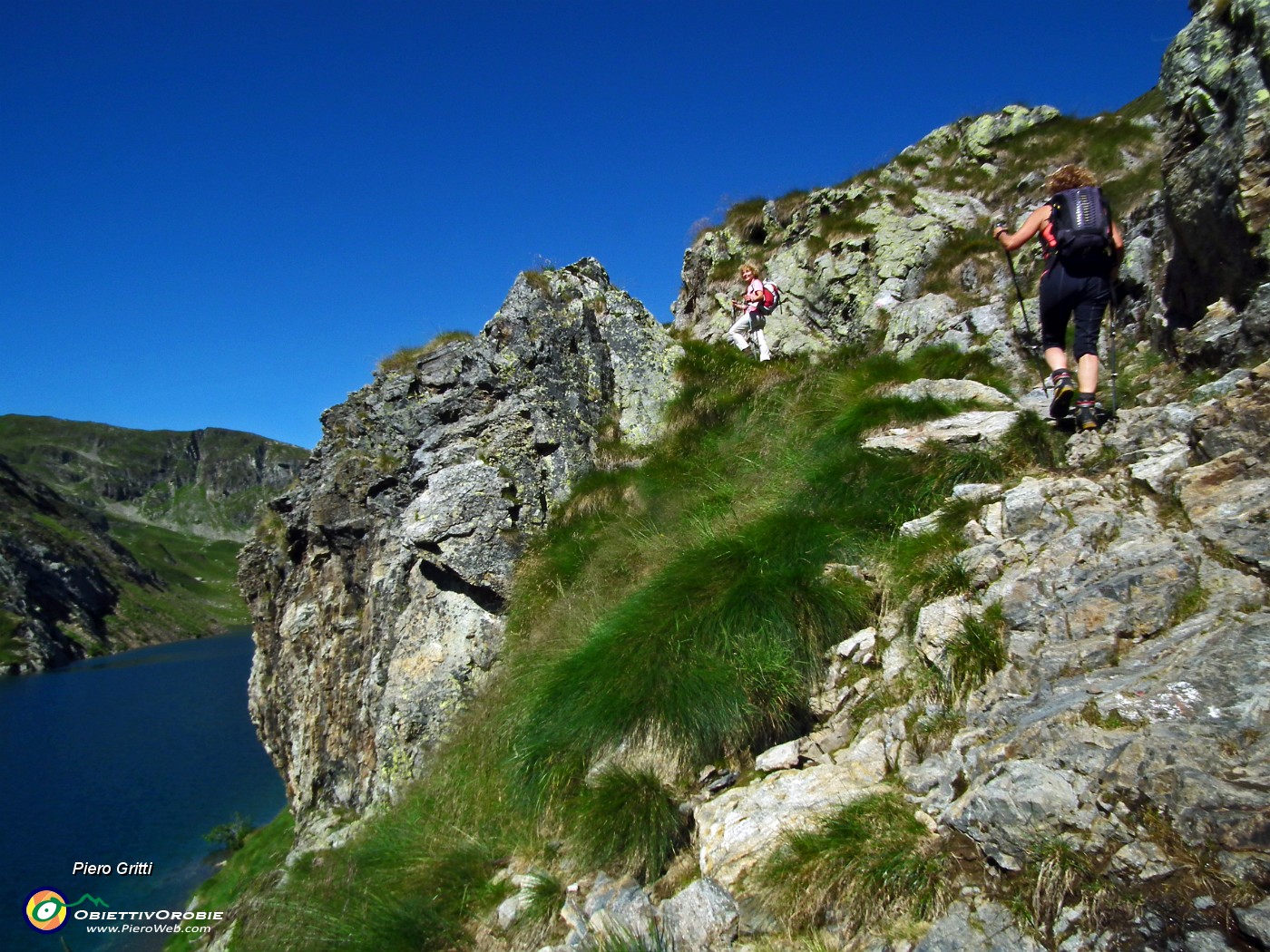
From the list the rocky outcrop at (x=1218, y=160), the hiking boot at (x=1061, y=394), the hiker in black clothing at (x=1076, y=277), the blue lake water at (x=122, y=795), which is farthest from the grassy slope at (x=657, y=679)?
the blue lake water at (x=122, y=795)

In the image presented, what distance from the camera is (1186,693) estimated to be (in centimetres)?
355

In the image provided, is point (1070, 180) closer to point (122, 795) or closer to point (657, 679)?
point (657, 679)

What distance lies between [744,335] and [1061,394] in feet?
28.7

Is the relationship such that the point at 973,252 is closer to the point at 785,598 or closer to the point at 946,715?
the point at 785,598

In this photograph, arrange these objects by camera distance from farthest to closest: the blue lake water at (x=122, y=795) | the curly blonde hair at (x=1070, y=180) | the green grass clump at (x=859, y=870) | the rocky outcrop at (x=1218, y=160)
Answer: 1. the blue lake water at (x=122, y=795)
2. the curly blonde hair at (x=1070, y=180)
3. the rocky outcrop at (x=1218, y=160)
4. the green grass clump at (x=859, y=870)

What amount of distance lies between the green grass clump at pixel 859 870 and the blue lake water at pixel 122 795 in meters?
29.9

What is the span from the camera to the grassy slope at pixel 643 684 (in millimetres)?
5551

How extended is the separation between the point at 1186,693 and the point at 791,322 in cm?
1406

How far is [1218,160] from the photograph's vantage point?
651 centimetres

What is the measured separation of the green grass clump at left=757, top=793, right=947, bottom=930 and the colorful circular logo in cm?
4761

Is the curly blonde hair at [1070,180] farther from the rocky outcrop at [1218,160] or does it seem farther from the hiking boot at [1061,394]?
the hiking boot at [1061,394]

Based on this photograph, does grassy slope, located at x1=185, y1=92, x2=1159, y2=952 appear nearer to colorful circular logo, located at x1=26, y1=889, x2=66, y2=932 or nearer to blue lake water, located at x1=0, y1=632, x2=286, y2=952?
blue lake water, located at x1=0, y1=632, x2=286, y2=952

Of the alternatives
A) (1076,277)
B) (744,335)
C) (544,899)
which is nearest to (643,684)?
(544,899)

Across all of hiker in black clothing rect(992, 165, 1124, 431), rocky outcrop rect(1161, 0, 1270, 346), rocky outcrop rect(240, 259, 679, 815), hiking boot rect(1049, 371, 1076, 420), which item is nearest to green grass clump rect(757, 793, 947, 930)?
hiker in black clothing rect(992, 165, 1124, 431)
